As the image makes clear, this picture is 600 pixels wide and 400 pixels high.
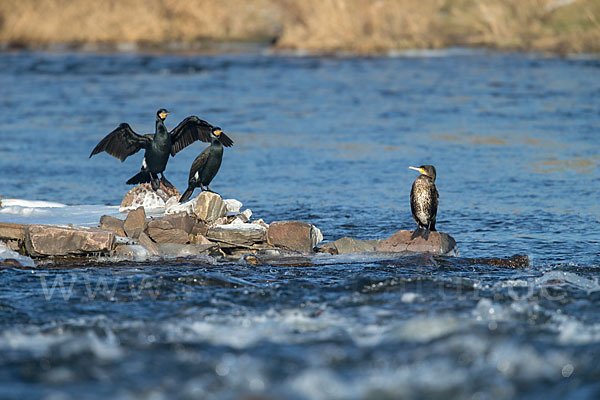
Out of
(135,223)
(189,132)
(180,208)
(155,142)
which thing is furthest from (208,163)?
(135,223)

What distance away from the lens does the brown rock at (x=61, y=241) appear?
8.62m

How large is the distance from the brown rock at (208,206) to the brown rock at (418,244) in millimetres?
1777

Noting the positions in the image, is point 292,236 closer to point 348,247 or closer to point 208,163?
point 348,247

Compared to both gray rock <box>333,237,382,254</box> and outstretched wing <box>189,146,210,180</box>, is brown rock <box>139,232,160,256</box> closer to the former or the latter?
outstretched wing <box>189,146,210,180</box>

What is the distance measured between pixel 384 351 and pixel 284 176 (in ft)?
28.4

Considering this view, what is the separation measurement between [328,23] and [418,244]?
2842 centimetres

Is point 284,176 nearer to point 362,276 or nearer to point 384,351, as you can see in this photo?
point 362,276

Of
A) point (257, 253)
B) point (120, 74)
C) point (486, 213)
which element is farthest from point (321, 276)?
point (120, 74)

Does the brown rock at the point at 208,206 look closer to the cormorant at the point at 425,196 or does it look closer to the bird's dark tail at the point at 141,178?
the bird's dark tail at the point at 141,178

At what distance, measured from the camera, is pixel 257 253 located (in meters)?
Answer: 9.02

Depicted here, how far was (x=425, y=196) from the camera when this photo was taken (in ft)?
29.8

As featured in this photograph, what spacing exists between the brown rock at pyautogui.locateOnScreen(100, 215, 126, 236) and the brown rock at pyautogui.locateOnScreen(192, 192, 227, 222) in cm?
81

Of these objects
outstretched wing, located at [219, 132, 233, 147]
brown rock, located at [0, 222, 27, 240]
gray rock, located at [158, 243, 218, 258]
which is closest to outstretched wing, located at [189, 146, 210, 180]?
outstretched wing, located at [219, 132, 233, 147]

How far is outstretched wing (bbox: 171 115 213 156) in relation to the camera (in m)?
10.6
